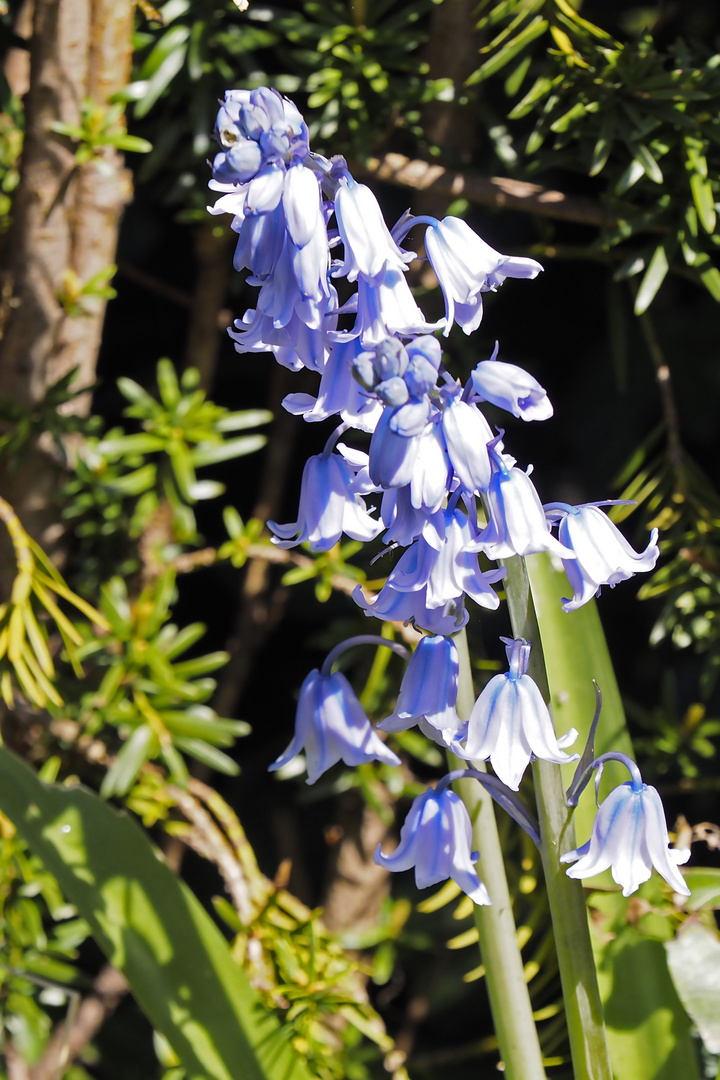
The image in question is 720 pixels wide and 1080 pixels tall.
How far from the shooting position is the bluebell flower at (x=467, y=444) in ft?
1.31

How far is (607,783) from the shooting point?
0.64m

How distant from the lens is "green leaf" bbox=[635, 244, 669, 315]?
70 centimetres

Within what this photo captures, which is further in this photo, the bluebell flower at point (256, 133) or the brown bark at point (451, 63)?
the brown bark at point (451, 63)

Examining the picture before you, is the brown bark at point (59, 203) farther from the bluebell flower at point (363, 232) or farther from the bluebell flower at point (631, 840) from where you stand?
the bluebell flower at point (631, 840)

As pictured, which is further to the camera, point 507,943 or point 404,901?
point 404,901

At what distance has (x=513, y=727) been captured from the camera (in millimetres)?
433

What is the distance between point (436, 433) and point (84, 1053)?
0.89 metres

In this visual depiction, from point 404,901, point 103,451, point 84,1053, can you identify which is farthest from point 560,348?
point 84,1053

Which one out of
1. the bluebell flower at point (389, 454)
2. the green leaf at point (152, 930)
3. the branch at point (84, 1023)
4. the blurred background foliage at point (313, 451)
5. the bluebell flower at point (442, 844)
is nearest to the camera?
the bluebell flower at point (389, 454)

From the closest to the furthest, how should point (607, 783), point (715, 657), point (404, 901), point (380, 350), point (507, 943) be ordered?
1. point (380, 350)
2. point (507, 943)
3. point (607, 783)
4. point (715, 657)
5. point (404, 901)

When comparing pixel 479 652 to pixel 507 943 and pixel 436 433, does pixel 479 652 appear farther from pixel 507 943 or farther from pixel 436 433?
pixel 436 433

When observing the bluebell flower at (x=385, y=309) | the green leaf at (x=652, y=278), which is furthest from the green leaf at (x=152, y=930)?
the green leaf at (x=652, y=278)

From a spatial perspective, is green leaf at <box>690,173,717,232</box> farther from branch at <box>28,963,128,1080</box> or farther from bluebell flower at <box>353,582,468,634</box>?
branch at <box>28,963,128,1080</box>

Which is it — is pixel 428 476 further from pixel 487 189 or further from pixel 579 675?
pixel 487 189
